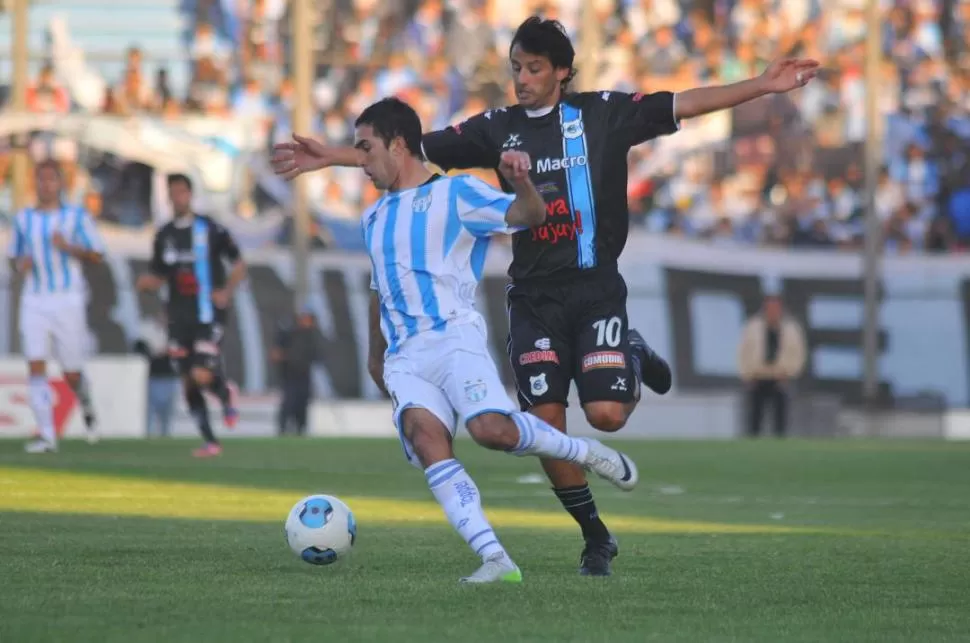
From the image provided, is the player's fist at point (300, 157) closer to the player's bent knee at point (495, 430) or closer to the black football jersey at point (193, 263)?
the player's bent knee at point (495, 430)

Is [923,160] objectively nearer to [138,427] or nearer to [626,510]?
[138,427]

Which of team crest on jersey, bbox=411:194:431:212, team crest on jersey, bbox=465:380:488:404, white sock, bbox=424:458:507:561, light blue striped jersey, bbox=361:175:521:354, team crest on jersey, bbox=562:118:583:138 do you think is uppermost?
team crest on jersey, bbox=562:118:583:138

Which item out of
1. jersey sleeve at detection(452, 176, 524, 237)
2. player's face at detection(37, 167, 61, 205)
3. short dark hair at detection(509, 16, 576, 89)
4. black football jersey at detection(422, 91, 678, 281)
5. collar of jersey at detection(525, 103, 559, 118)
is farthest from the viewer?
player's face at detection(37, 167, 61, 205)

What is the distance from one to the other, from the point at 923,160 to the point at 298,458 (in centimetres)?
1355

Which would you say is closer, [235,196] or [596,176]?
[596,176]

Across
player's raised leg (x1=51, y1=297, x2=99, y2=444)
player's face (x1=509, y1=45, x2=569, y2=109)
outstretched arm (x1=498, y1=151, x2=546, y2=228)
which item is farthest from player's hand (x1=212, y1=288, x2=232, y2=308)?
outstretched arm (x1=498, y1=151, x2=546, y2=228)

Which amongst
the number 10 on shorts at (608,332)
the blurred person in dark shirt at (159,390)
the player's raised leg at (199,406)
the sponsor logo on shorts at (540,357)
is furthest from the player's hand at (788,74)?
the blurred person in dark shirt at (159,390)

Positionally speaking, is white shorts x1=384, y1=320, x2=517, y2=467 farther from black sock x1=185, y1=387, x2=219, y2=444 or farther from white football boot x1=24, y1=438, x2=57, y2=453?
white football boot x1=24, y1=438, x2=57, y2=453

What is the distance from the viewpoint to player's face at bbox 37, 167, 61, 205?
52.2 ft

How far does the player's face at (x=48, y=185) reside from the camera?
52.2ft

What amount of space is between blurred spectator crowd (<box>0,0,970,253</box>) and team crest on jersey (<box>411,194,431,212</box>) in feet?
64.7

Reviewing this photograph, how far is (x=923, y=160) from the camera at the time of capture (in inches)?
1067

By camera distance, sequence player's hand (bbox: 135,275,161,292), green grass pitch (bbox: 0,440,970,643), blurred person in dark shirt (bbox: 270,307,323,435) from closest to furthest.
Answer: green grass pitch (bbox: 0,440,970,643) → player's hand (bbox: 135,275,161,292) → blurred person in dark shirt (bbox: 270,307,323,435)

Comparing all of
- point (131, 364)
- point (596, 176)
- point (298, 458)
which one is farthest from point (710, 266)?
point (596, 176)
